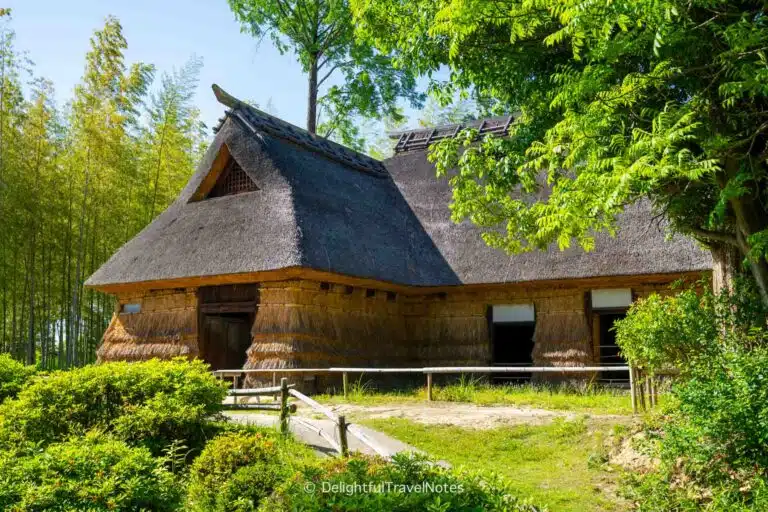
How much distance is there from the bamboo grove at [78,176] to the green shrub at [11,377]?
651 cm

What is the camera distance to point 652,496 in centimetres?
564

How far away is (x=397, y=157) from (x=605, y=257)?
25.6 ft

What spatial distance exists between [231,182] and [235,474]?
10589 mm

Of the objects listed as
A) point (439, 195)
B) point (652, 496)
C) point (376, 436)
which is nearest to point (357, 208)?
point (439, 195)

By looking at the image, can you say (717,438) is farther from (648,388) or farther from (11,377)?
(11,377)

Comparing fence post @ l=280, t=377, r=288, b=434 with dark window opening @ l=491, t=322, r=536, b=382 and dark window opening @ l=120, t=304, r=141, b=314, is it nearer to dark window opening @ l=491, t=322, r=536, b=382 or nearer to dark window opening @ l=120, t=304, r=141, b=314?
dark window opening @ l=120, t=304, r=141, b=314

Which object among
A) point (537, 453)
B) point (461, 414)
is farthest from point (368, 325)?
point (537, 453)

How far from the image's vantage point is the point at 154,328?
1468 centimetres

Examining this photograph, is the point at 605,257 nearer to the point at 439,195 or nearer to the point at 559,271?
the point at 559,271

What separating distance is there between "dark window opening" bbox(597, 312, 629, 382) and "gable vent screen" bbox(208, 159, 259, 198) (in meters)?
8.53

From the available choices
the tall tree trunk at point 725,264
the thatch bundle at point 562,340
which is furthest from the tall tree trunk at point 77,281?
the tall tree trunk at point 725,264

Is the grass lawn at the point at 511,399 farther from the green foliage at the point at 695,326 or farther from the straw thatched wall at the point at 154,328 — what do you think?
the straw thatched wall at the point at 154,328

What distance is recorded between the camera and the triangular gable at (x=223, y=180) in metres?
15.2

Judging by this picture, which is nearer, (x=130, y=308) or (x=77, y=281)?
(x=130, y=308)
